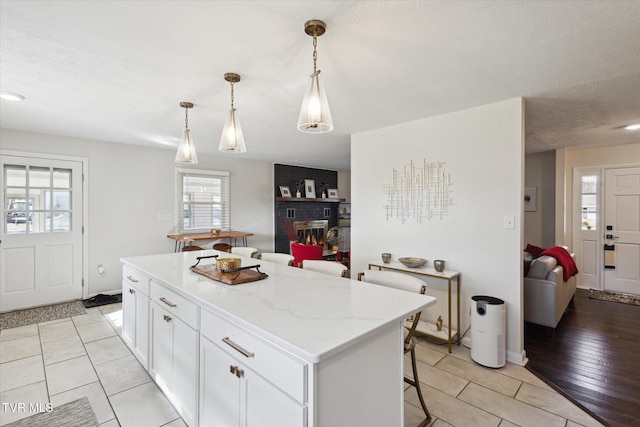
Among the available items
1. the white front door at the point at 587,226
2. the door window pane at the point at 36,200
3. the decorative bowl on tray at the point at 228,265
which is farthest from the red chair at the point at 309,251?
the white front door at the point at 587,226

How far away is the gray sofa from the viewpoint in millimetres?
3271

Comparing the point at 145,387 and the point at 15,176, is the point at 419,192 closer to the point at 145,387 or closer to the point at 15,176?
the point at 145,387

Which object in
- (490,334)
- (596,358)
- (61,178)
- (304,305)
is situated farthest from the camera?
(61,178)

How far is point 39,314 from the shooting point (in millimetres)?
3740

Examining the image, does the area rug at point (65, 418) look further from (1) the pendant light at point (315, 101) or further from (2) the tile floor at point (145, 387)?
(1) the pendant light at point (315, 101)

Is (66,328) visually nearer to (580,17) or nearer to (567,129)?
(580,17)

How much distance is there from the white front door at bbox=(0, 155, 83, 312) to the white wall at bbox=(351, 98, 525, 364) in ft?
13.6

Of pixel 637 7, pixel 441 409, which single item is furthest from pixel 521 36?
pixel 441 409

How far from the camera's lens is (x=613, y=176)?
4.74 meters

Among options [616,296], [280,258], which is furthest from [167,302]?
[616,296]

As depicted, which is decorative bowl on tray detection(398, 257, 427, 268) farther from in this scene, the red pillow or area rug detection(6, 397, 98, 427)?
area rug detection(6, 397, 98, 427)

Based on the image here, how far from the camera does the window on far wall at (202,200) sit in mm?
5229

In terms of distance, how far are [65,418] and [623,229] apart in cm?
695

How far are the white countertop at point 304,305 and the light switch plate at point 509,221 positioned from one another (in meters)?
1.55
